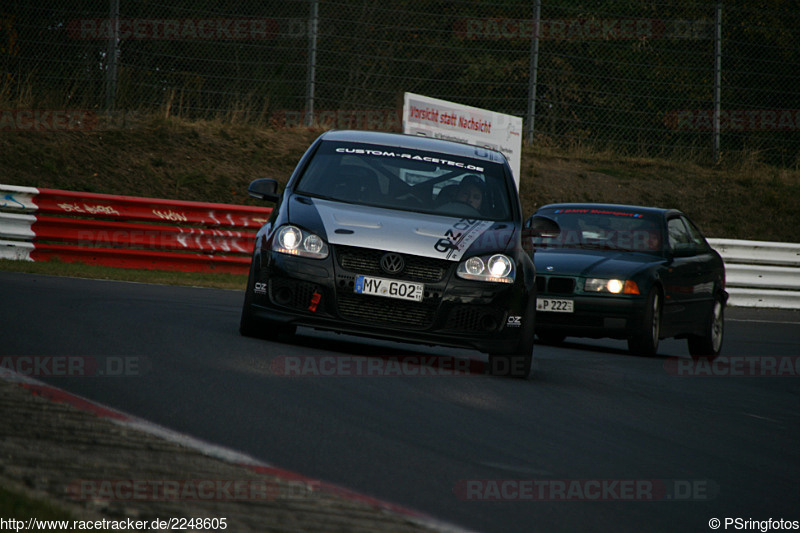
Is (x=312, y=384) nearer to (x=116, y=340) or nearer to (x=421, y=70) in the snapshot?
(x=116, y=340)

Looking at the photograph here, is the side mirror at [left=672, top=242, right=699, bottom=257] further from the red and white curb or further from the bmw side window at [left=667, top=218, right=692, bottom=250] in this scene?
the red and white curb

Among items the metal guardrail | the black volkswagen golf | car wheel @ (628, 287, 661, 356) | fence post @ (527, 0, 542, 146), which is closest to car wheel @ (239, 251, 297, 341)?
the black volkswagen golf

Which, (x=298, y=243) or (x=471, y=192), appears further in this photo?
(x=471, y=192)

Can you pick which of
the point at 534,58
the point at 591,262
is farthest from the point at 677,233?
the point at 534,58

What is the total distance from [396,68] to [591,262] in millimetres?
12428

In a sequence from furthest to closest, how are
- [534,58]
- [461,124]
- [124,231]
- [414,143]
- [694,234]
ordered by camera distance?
[534,58], [461,124], [124,231], [694,234], [414,143]

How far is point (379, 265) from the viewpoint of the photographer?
7883 millimetres

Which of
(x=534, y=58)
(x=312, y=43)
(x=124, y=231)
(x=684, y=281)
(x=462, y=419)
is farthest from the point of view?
(x=534, y=58)

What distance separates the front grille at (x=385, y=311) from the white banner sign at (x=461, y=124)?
11124 millimetres

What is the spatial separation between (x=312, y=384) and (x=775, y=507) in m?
2.84

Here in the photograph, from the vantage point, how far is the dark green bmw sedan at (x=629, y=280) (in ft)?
37.0

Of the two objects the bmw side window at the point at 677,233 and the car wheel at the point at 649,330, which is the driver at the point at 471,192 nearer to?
the car wheel at the point at 649,330

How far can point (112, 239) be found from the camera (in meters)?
16.7

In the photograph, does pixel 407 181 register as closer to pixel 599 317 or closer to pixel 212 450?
pixel 599 317
